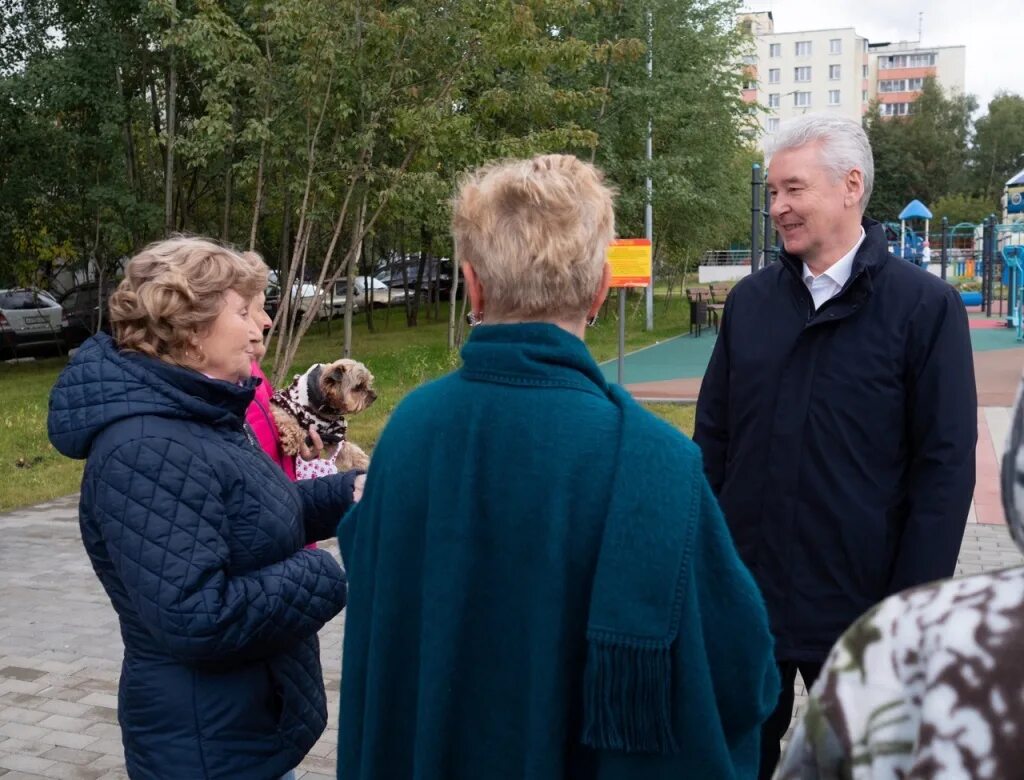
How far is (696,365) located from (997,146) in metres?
75.6

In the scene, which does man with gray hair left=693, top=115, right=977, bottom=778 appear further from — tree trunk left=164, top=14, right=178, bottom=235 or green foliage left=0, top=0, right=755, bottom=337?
tree trunk left=164, top=14, right=178, bottom=235

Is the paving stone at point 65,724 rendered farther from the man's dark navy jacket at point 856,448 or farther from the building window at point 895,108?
the building window at point 895,108

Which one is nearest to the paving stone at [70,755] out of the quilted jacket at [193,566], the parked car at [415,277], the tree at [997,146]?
the quilted jacket at [193,566]

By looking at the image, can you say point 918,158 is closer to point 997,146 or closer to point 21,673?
point 997,146

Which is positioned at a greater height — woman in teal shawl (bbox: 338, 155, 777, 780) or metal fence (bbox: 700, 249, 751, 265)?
woman in teal shawl (bbox: 338, 155, 777, 780)

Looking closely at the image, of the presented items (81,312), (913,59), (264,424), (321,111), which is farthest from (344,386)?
(913,59)

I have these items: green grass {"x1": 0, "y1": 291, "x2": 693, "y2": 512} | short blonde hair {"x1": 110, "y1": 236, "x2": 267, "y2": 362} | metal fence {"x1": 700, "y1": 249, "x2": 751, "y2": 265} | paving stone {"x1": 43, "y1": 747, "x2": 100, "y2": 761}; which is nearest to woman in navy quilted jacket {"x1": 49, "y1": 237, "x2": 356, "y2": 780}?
short blonde hair {"x1": 110, "y1": 236, "x2": 267, "y2": 362}

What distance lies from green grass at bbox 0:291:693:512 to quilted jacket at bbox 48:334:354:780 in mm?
4033

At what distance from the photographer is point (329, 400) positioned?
425cm

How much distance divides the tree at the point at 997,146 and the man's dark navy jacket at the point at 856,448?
88.6 meters

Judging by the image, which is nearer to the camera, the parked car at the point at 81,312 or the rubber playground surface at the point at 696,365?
the rubber playground surface at the point at 696,365

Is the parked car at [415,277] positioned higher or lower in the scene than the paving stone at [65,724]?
higher

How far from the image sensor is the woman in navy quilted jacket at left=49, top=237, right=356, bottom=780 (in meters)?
2.22

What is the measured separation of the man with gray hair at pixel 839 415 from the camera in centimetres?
273
